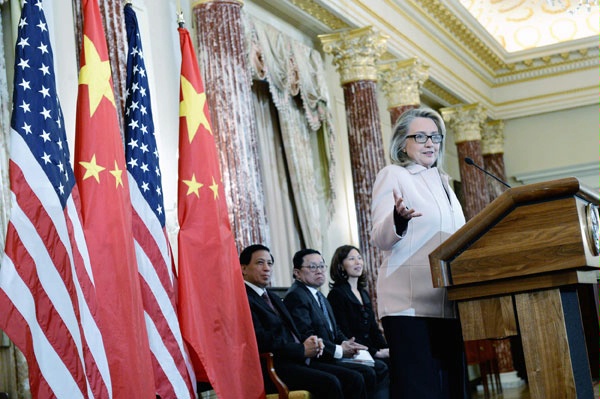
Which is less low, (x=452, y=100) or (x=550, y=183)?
(x=452, y=100)

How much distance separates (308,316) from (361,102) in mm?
4667

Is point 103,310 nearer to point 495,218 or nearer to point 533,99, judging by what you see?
point 495,218

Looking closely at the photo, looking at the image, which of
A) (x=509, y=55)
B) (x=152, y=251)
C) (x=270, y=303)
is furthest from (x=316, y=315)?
(x=509, y=55)

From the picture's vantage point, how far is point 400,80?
12.3m

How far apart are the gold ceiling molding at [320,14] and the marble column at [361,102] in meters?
0.20

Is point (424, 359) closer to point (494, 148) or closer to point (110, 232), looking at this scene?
point (110, 232)

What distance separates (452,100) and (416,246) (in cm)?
1287

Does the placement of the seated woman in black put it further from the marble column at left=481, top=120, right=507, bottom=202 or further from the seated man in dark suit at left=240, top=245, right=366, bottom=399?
the marble column at left=481, top=120, right=507, bottom=202

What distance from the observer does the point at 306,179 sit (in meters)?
10.2

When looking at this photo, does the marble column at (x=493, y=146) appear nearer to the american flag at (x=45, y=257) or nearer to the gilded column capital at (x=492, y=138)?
the gilded column capital at (x=492, y=138)

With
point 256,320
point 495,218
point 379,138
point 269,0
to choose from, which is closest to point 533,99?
point 379,138

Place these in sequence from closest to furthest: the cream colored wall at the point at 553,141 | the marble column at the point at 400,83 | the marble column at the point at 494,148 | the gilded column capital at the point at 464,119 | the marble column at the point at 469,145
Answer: the marble column at the point at 400,83 < the marble column at the point at 469,145 < the gilded column capital at the point at 464,119 < the cream colored wall at the point at 553,141 < the marble column at the point at 494,148

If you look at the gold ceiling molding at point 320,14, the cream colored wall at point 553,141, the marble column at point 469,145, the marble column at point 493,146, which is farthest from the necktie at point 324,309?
the cream colored wall at point 553,141

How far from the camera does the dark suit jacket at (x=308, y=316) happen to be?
646 centimetres
